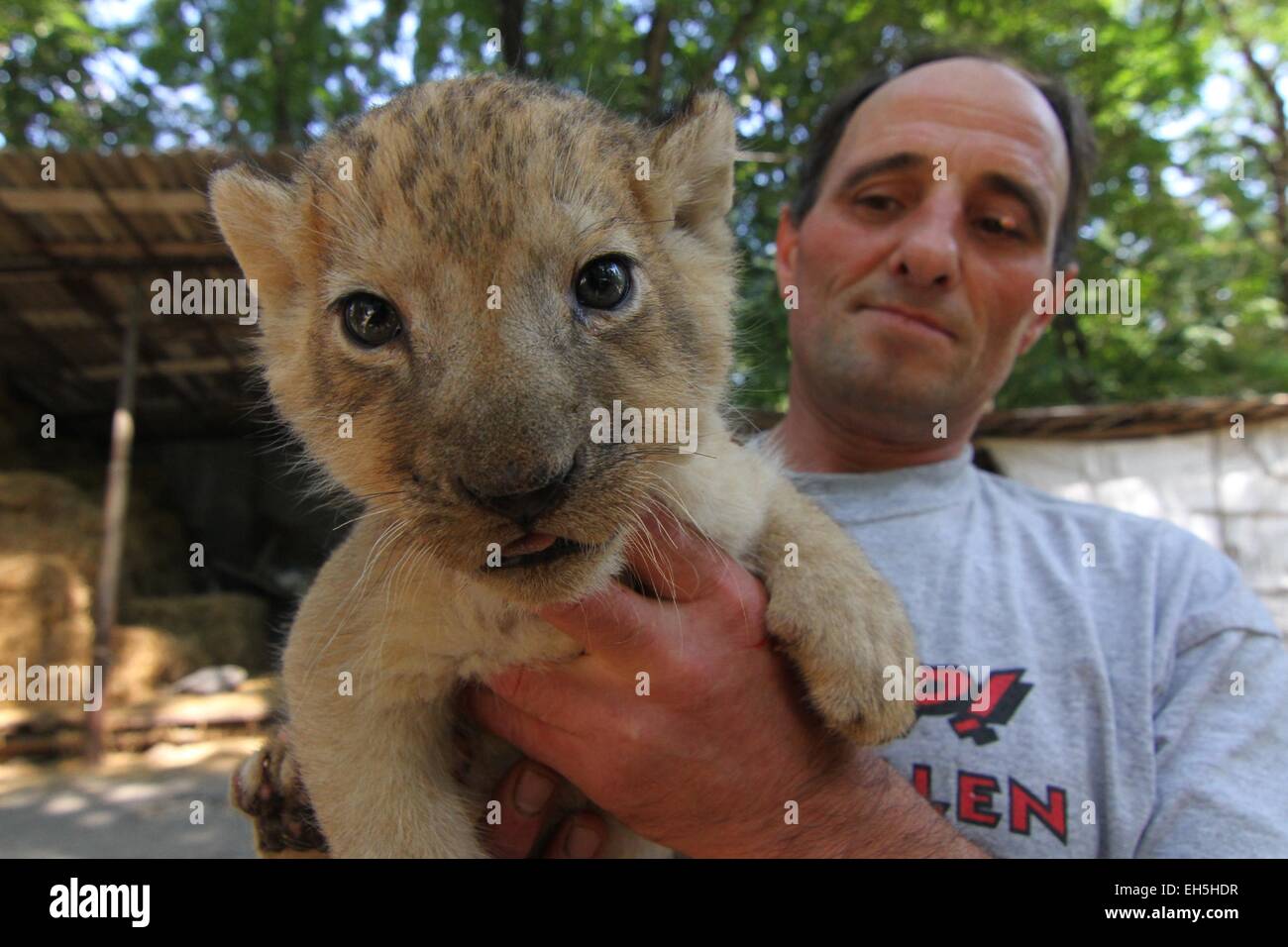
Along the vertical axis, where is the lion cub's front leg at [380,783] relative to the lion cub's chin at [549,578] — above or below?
below

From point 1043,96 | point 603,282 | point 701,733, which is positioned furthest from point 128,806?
point 1043,96

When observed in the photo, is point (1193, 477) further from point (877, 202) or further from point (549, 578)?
point (549, 578)

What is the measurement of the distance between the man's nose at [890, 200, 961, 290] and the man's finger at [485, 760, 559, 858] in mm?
2234

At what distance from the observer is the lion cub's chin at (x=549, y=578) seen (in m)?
1.87

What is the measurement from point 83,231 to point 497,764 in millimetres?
8461

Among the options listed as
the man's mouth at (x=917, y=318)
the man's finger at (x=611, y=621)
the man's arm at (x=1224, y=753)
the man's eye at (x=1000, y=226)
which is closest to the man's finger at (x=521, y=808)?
the man's finger at (x=611, y=621)

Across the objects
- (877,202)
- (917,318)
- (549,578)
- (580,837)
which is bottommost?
(580,837)

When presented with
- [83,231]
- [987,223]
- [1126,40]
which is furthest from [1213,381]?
[83,231]

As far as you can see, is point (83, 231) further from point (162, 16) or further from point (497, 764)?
point (497, 764)

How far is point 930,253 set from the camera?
3.27 m

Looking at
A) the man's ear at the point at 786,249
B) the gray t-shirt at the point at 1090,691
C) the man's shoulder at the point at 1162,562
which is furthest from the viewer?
the man's ear at the point at 786,249

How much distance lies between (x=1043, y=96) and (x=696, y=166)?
2.40 m

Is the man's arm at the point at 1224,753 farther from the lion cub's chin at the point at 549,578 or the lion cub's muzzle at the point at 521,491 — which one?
the lion cub's muzzle at the point at 521,491

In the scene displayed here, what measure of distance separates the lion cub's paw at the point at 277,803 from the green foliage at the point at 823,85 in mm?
5784
